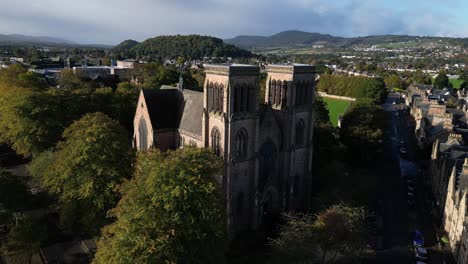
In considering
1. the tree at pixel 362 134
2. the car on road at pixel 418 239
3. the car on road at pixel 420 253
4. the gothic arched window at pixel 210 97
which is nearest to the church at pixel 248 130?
the gothic arched window at pixel 210 97

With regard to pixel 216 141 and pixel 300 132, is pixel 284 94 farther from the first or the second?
pixel 216 141

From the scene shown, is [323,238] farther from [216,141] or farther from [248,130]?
[216,141]

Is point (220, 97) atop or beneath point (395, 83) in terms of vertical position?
atop

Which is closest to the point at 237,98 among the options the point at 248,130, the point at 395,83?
the point at 248,130

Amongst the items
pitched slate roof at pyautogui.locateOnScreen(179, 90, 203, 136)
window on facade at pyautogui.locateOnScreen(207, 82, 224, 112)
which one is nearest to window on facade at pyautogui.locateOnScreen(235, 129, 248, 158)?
window on facade at pyautogui.locateOnScreen(207, 82, 224, 112)

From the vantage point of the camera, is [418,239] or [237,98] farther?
[418,239]

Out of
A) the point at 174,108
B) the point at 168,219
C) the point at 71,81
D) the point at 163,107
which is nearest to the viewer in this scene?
the point at 168,219

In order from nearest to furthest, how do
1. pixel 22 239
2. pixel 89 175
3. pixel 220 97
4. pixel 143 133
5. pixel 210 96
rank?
pixel 22 239, pixel 89 175, pixel 220 97, pixel 210 96, pixel 143 133

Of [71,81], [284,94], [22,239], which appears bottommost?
[22,239]
